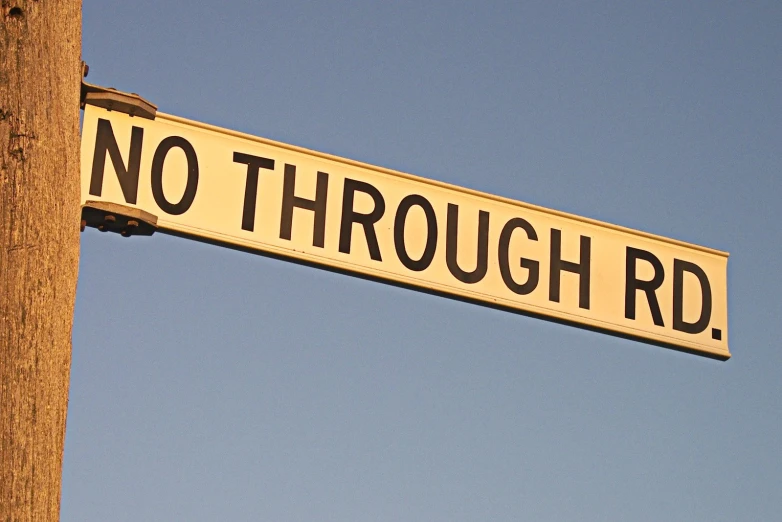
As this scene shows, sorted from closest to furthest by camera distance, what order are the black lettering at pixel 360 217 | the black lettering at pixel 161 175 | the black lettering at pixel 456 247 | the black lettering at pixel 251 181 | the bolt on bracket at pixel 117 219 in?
the bolt on bracket at pixel 117 219
the black lettering at pixel 161 175
the black lettering at pixel 251 181
the black lettering at pixel 360 217
the black lettering at pixel 456 247

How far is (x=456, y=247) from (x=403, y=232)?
0.64 feet

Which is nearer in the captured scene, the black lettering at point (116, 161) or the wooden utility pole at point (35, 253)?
the wooden utility pole at point (35, 253)

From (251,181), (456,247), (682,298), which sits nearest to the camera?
(251,181)

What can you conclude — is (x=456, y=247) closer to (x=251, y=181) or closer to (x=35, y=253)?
(x=251, y=181)

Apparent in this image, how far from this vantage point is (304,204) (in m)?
3.39

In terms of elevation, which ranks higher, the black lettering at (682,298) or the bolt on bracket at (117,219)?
the black lettering at (682,298)

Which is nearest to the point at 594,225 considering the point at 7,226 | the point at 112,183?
the point at 112,183

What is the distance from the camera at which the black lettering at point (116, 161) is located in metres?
3.07

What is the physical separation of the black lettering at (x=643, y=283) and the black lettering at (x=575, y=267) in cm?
15

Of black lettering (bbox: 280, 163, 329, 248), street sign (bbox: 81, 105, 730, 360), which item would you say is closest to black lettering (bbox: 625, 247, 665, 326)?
street sign (bbox: 81, 105, 730, 360)

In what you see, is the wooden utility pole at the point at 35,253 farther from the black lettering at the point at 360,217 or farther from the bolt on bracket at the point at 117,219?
the black lettering at the point at 360,217

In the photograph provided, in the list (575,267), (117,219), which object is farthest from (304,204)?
(575,267)

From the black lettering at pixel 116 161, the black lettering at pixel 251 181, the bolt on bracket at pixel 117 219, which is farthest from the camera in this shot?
the black lettering at pixel 251 181

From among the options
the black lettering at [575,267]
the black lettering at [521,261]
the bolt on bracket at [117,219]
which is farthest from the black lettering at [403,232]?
the bolt on bracket at [117,219]
